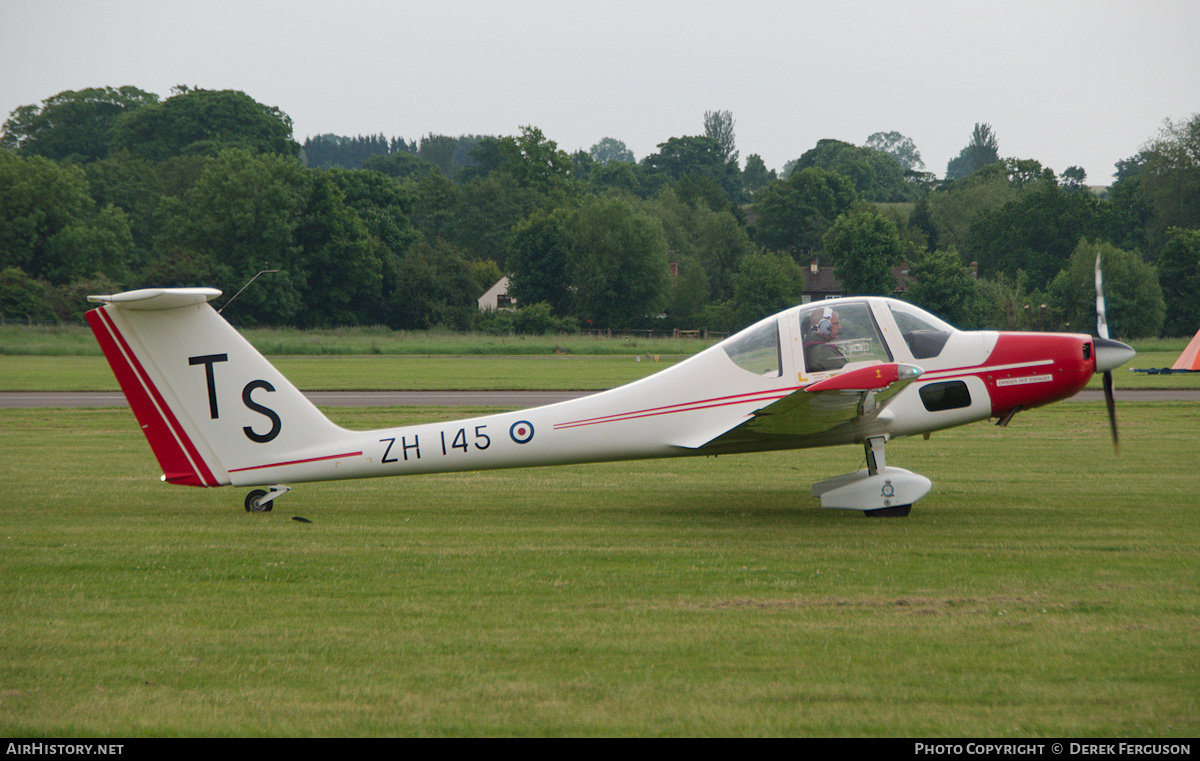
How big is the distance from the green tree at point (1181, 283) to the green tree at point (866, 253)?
17800 mm

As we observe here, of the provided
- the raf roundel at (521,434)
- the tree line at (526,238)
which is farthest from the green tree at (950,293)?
the raf roundel at (521,434)

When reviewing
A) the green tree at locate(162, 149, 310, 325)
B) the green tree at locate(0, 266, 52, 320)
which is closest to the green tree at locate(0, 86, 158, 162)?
the green tree at locate(162, 149, 310, 325)

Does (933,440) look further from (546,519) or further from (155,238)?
(155,238)

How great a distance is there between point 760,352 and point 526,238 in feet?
230

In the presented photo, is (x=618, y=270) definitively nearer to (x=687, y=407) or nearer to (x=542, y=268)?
(x=542, y=268)

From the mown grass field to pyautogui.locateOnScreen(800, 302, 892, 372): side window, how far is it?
1694mm

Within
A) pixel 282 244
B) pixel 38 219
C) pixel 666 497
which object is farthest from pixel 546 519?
pixel 38 219

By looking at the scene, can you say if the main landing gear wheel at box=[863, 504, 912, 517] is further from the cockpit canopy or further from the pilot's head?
the pilot's head

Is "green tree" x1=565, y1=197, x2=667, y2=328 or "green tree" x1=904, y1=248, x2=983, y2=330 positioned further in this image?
"green tree" x1=565, y1=197, x2=667, y2=328

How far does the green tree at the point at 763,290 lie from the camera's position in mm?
68000

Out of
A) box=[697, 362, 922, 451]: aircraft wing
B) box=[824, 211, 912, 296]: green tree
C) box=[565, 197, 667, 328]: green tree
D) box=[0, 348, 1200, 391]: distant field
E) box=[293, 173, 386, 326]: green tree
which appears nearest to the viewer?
box=[697, 362, 922, 451]: aircraft wing

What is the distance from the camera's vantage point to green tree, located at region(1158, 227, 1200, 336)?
61250 millimetres

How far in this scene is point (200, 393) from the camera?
8.73 meters

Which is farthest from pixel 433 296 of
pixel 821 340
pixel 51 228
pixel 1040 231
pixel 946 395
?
→ pixel 946 395
